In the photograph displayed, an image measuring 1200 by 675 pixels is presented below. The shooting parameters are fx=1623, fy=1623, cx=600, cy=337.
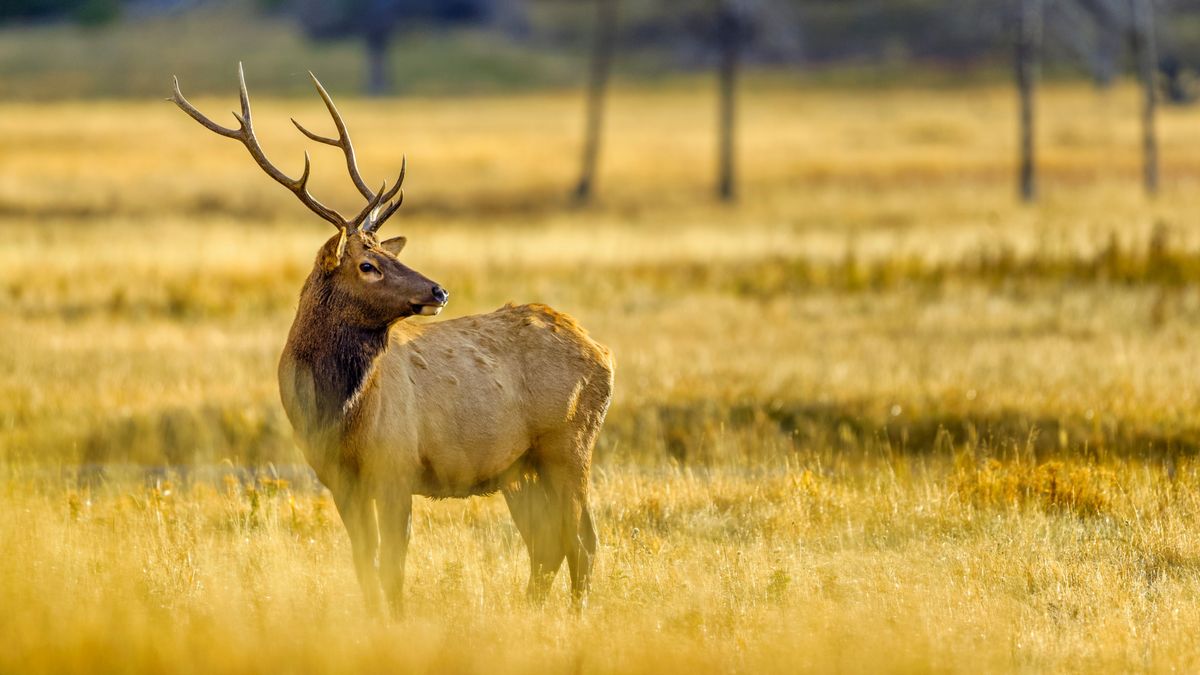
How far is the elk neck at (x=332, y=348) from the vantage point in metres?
7.44

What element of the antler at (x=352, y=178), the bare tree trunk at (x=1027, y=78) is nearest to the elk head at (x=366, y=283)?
the antler at (x=352, y=178)

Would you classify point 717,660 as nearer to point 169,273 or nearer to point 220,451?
point 220,451

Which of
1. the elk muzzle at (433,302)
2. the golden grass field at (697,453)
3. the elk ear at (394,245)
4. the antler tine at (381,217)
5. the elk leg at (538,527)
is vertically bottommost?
the golden grass field at (697,453)

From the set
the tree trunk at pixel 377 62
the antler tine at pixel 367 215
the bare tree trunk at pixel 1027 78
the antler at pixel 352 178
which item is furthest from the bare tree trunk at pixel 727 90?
the tree trunk at pixel 377 62

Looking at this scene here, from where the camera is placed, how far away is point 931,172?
43500mm

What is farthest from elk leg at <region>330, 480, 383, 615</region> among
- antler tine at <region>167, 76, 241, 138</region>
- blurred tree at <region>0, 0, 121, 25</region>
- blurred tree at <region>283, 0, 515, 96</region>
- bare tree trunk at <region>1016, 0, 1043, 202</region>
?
blurred tree at <region>0, 0, 121, 25</region>

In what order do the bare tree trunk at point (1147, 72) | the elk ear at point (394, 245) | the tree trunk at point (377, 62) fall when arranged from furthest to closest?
the tree trunk at point (377, 62) < the bare tree trunk at point (1147, 72) < the elk ear at point (394, 245)

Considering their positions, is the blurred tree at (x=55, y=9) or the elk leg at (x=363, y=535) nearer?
the elk leg at (x=363, y=535)

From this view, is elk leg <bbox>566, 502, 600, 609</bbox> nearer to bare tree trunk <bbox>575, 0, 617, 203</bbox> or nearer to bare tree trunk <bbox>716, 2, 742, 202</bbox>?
bare tree trunk <bbox>575, 0, 617, 203</bbox>

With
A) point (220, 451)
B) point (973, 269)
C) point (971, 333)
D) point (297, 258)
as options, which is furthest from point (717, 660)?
point (297, 258)

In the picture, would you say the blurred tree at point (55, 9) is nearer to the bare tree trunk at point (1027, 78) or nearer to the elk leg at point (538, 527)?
the bare tree trunk at point (1027, 78)

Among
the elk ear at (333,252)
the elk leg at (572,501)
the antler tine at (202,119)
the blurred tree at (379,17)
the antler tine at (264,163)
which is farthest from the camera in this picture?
the blurred tree at (379,17)

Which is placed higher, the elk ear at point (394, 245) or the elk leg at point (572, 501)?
the elk ear at point (394, 245)

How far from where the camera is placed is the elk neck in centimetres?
744
